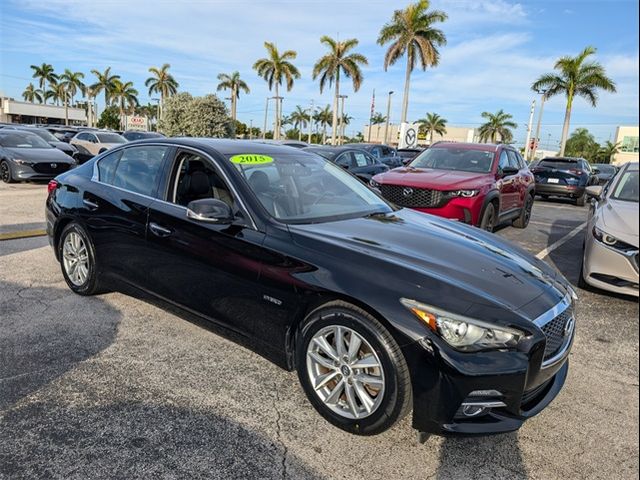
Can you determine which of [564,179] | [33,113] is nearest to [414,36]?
[564,179]

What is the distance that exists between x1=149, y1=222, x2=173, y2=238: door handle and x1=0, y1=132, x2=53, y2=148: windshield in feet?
40.3

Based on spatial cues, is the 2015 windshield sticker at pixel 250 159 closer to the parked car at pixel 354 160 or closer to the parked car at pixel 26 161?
the parked car at pixel 354 160

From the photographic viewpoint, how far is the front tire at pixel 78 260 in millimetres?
4312

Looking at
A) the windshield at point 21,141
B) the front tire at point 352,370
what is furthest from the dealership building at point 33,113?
the front tire at point 352,370

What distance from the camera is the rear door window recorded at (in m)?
3.88

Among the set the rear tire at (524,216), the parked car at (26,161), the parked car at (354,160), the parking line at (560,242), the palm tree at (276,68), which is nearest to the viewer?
the parking line at (560,242)

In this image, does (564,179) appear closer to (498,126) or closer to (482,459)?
(482,459)

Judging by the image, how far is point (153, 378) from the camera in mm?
3160

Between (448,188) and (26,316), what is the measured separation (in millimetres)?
5504

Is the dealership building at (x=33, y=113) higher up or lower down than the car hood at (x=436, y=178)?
higher up

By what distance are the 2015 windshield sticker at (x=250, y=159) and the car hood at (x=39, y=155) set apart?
11.3 meters

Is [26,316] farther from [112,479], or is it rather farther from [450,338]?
[450,338]

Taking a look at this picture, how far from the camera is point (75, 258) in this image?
453 cm

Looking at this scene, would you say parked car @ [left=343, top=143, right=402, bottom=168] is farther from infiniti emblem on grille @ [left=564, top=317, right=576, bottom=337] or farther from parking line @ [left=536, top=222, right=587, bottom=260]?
infiniti emblem on grille @ [left=564, top=317, right=576, bottom=337]
